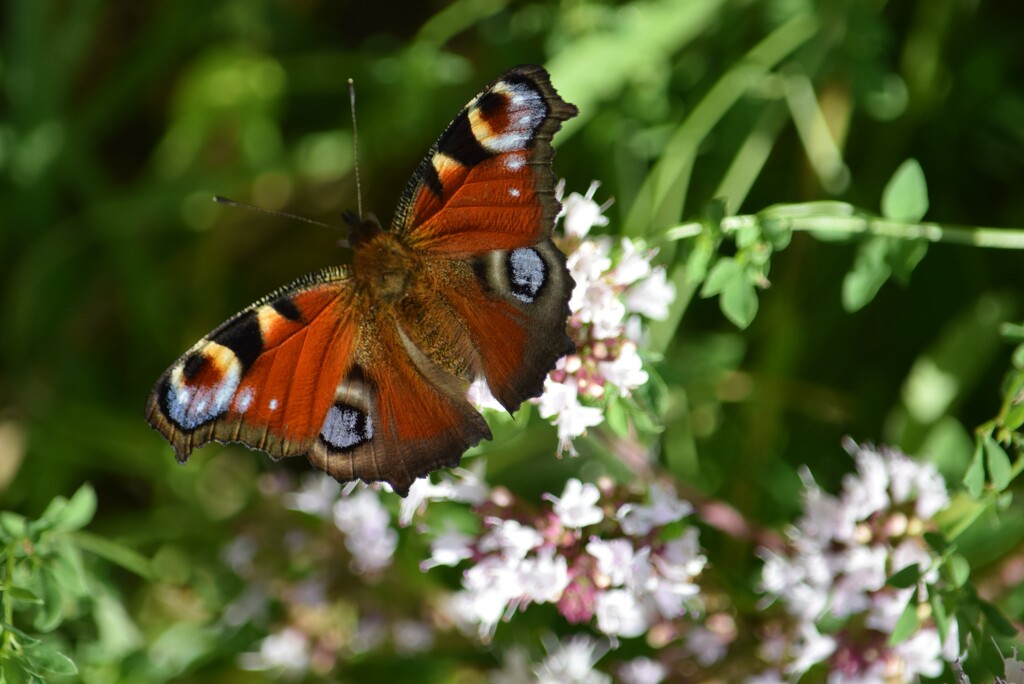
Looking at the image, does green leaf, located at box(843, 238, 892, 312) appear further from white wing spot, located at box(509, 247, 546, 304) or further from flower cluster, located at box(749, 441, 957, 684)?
white wing spot, located at box(509, 247, 546, 304)

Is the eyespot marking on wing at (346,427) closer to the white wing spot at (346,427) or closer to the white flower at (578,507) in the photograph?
the white wing spot at (346,427)

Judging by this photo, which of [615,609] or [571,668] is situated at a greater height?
[615,609]

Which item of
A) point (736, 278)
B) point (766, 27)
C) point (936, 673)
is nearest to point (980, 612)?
point (936, 673)

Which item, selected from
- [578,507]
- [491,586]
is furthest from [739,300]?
[491,586]

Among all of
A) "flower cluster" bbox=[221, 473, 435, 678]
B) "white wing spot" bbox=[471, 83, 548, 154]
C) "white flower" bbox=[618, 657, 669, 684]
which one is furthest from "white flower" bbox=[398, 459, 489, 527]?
"white wing spot" bbox=[471, 83, 548, 154]

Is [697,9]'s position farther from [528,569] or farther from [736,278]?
[528,569]

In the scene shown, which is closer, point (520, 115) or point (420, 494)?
point (520, 115)

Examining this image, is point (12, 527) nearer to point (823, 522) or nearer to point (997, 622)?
point (823, 522)
